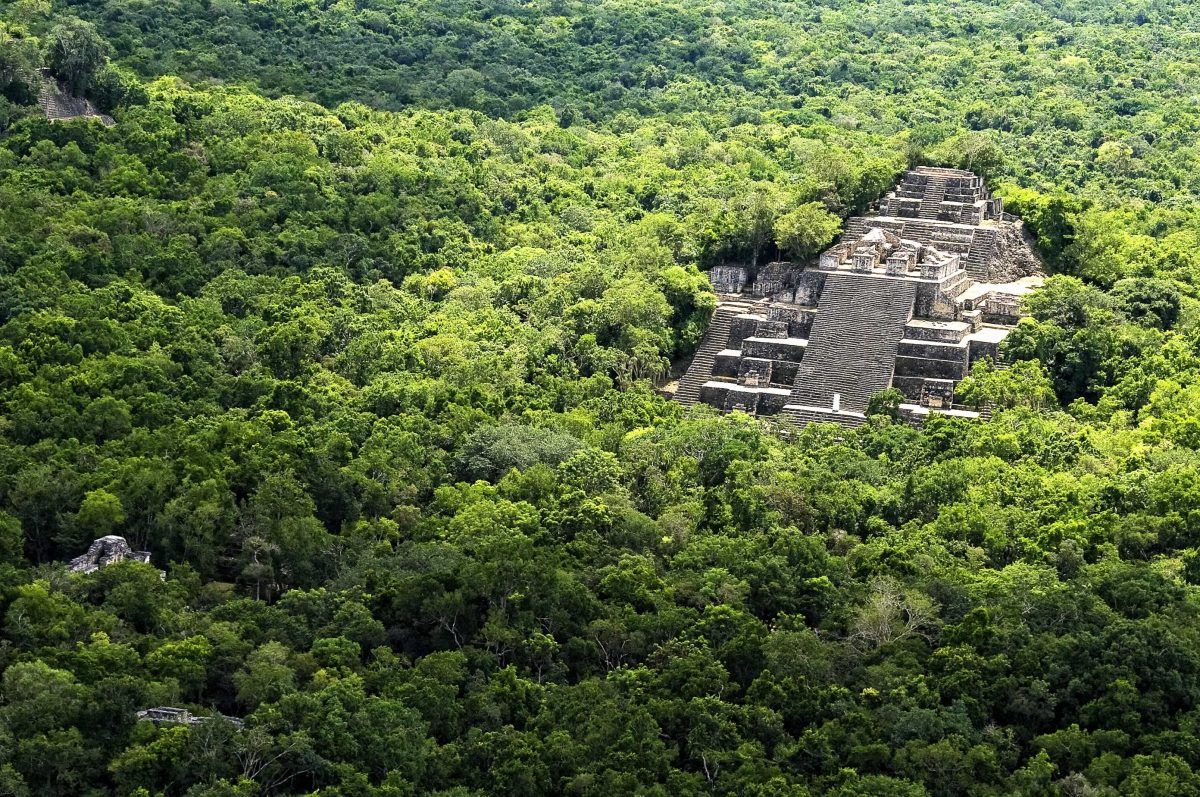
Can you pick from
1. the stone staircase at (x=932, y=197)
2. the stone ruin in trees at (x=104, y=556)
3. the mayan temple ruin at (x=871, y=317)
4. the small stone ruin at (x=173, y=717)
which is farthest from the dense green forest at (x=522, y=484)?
the stone staircase at (x=932, y=197)

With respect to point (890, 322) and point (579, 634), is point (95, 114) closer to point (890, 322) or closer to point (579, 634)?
point (890, 322)

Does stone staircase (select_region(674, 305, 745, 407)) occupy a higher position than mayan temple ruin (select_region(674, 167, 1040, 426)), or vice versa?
mayan temple ruin (select_region(674, 167, 1040, 426))

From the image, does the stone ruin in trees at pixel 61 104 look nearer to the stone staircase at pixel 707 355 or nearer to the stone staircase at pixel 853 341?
the stone staircase at pixel 707 355

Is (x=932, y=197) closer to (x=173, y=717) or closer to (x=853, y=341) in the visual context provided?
(x=853, y=341)

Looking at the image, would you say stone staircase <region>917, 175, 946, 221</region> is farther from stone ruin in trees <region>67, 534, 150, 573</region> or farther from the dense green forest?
stone ruin in trees <region>67, 534, 150, 573</region>

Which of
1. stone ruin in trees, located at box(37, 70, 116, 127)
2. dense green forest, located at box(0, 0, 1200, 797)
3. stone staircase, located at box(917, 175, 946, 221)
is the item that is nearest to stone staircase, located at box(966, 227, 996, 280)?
stone staircase, located at box(917, 175, 946, 221)
